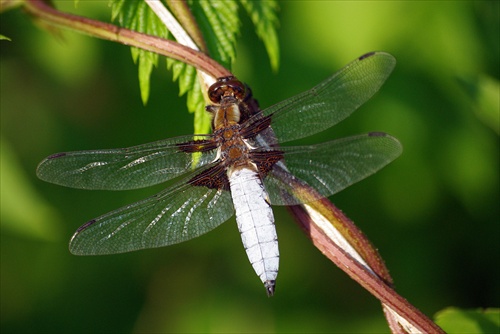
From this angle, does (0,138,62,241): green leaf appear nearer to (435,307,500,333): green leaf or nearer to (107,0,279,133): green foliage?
(107,0,279,133): green foliage

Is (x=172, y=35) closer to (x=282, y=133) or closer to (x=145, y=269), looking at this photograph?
(x=282, y=133)

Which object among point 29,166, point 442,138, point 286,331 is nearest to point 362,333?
point 286,331

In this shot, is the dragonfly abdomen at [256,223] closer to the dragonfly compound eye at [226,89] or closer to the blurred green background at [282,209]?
the dragonfly compound eye at [226,89]

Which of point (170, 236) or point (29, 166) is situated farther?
point (29, 166)

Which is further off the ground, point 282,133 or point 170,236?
point 282,133

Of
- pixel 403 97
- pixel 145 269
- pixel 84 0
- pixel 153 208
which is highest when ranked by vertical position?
pixel 84 0

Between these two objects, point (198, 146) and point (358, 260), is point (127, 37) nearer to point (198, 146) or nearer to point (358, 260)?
point (198, 146)

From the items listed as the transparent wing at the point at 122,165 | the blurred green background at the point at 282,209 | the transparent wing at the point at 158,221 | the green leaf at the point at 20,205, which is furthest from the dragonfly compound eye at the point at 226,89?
the green leaf at the point at 20,205

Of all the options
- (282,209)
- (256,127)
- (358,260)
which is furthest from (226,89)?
(282,209)
